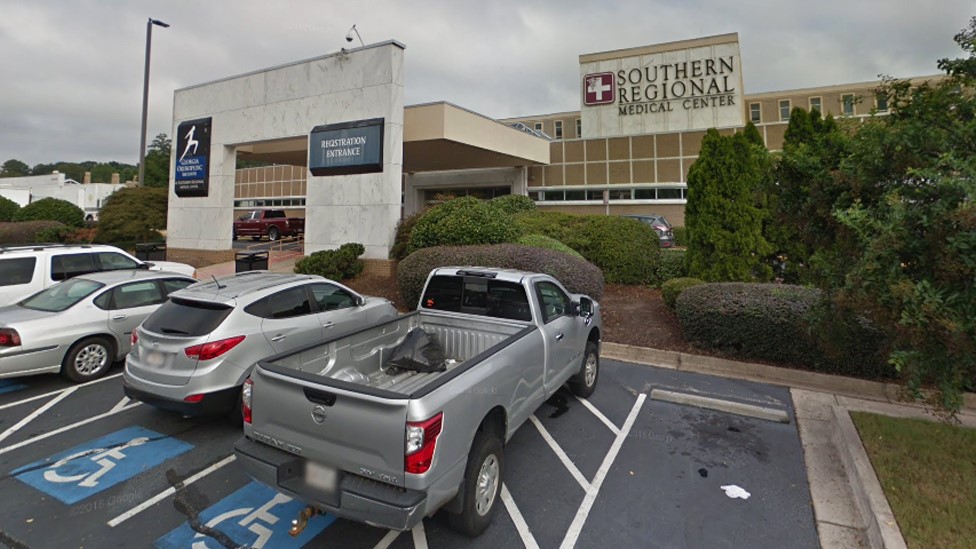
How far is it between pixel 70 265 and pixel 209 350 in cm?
639

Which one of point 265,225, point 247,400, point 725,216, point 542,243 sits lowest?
point 247,400

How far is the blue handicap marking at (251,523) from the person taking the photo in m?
3.10

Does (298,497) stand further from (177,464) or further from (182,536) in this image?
(177,464)

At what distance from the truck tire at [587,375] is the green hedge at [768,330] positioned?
2.38 m


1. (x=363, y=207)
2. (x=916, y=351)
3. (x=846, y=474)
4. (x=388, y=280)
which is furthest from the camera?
(x=363, y=207)

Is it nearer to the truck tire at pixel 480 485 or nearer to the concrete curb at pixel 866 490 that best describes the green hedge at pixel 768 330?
the concrete curb at pixel 866 490

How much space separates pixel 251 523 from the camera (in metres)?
3.31

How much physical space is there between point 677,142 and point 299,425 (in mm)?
27470

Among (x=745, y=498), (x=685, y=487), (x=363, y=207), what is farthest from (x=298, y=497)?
(x=363, y=207)

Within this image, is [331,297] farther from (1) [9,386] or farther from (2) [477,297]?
(1) [9,386]

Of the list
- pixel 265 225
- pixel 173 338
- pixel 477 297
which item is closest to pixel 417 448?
pixel 477 297

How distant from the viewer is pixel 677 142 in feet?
85.1

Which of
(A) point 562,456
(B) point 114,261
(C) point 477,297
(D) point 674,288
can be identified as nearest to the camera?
(A) point 562,456

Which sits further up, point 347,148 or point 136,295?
point 347,148
